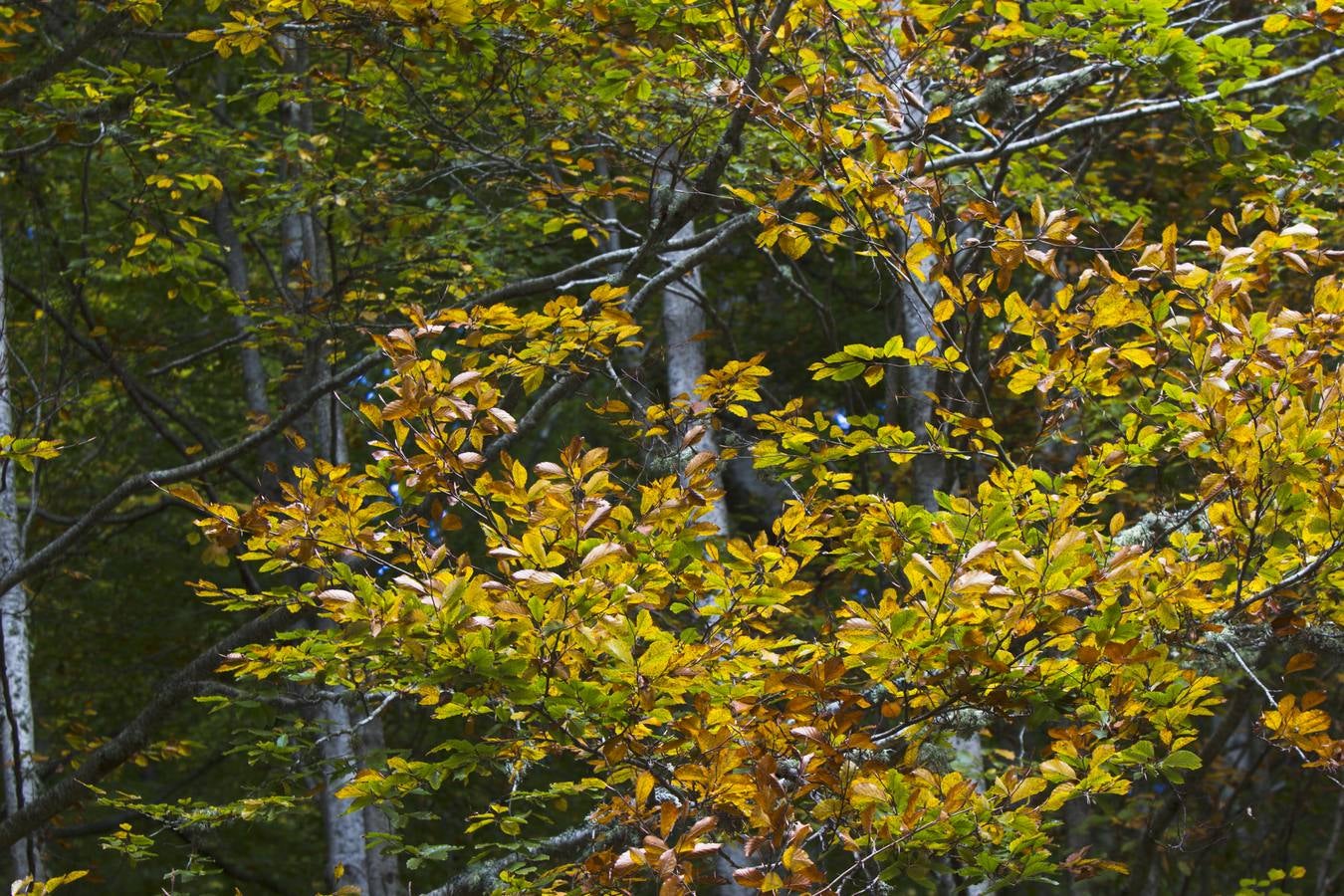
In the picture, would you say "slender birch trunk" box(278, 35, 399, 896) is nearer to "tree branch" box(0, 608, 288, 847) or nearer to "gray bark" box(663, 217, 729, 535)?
"tree branch" box(0, 608, 288, 847)

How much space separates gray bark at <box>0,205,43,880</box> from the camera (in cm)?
636

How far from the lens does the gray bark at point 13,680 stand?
636cm

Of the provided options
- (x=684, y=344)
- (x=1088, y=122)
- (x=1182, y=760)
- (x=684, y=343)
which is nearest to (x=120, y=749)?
(x=684, y=343)

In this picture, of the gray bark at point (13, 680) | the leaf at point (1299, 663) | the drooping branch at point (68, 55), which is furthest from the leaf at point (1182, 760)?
the gray bark at point (13, 680)

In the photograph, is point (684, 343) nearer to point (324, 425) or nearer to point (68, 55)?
point (324, 425)

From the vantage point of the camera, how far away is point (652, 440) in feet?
16.5

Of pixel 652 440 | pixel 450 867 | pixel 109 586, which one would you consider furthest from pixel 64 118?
pixel 450 867

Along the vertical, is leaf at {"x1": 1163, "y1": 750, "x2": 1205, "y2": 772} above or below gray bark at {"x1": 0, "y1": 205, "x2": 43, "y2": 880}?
below

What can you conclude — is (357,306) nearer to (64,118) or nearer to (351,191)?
(351,191)

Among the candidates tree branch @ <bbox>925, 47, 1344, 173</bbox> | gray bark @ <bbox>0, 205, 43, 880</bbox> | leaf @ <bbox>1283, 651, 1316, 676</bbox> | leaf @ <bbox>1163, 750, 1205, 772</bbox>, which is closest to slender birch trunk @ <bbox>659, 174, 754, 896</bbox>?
→ tree branch @ <bbox>925, 47, 1344, 173</bbox>

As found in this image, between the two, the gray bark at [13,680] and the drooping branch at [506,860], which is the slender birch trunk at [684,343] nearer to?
the drooping branch at [506,860]

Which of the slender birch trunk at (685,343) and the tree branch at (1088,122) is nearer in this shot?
the tree branch at (1088,122)

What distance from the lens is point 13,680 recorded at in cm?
682

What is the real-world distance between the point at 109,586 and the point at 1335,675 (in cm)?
955
